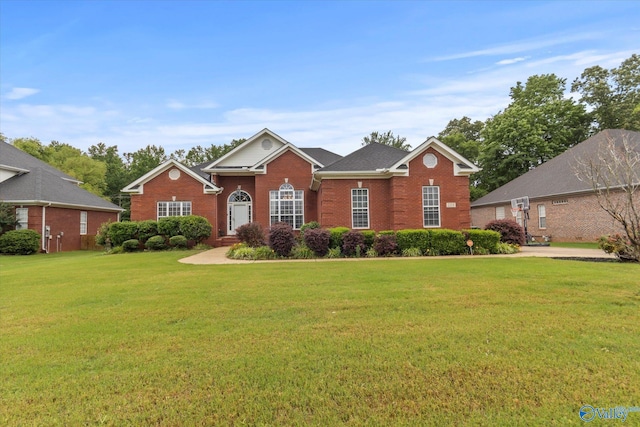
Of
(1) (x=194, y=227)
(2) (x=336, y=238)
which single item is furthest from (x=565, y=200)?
(1) (x=194, y=227)

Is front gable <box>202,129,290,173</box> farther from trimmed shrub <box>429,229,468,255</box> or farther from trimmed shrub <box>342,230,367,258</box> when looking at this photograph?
trimmed shrub <box>429,229,468,255</box>

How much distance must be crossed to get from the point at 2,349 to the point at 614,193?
83.5 ft

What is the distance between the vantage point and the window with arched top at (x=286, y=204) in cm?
2153

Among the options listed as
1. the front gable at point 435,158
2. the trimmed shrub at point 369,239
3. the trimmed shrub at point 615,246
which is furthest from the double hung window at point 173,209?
the trimmed shrub at point 615,246

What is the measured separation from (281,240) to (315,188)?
7.62m

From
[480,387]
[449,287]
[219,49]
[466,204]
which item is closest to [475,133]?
[466,204]

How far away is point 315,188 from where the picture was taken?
21.4m

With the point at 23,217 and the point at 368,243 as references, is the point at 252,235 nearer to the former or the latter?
the point at 368,243

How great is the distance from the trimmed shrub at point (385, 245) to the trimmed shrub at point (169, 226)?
12079mm

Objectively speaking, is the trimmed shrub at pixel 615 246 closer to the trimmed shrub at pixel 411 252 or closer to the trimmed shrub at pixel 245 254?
the trimmed shrub at pixel 411 252

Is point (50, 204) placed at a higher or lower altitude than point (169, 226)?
higher

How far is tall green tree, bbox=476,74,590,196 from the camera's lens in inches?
1319

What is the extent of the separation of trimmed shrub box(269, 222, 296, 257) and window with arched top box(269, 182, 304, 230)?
6885mm

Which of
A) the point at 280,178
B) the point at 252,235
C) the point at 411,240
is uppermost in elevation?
the point at 280,178
